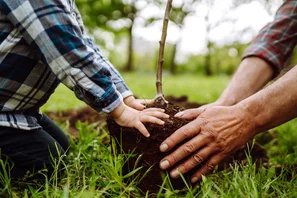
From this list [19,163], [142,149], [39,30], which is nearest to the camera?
[39,30]

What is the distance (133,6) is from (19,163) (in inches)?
817

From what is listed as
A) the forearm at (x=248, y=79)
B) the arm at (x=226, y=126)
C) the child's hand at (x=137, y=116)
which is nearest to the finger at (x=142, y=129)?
the child's hand at (x=137, y=116)

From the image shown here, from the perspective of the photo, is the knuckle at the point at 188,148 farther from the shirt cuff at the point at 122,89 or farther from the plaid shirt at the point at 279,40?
the plaid shirt at the point at 279,40

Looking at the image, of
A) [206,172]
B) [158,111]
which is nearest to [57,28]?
[158,111]

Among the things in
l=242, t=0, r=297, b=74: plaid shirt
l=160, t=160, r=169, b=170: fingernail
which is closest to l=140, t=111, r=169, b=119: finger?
l=160, t=160, r=169, b=170: fingernail

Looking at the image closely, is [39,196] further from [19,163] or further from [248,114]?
[248,114]

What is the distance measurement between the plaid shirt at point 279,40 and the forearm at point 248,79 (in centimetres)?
6

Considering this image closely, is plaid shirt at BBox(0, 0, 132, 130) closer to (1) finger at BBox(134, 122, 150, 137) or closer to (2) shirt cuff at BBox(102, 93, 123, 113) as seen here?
(2) shirt cuff at BBox(102, 93, 123, 113)

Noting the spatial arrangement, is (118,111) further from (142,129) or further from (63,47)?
(63,47)

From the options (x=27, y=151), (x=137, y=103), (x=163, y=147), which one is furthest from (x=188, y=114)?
(x=27, y=151)

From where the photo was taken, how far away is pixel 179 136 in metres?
1.79

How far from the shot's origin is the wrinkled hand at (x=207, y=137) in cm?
182

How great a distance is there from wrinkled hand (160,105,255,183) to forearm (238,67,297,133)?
5 cm

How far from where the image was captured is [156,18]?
22.0 meters
